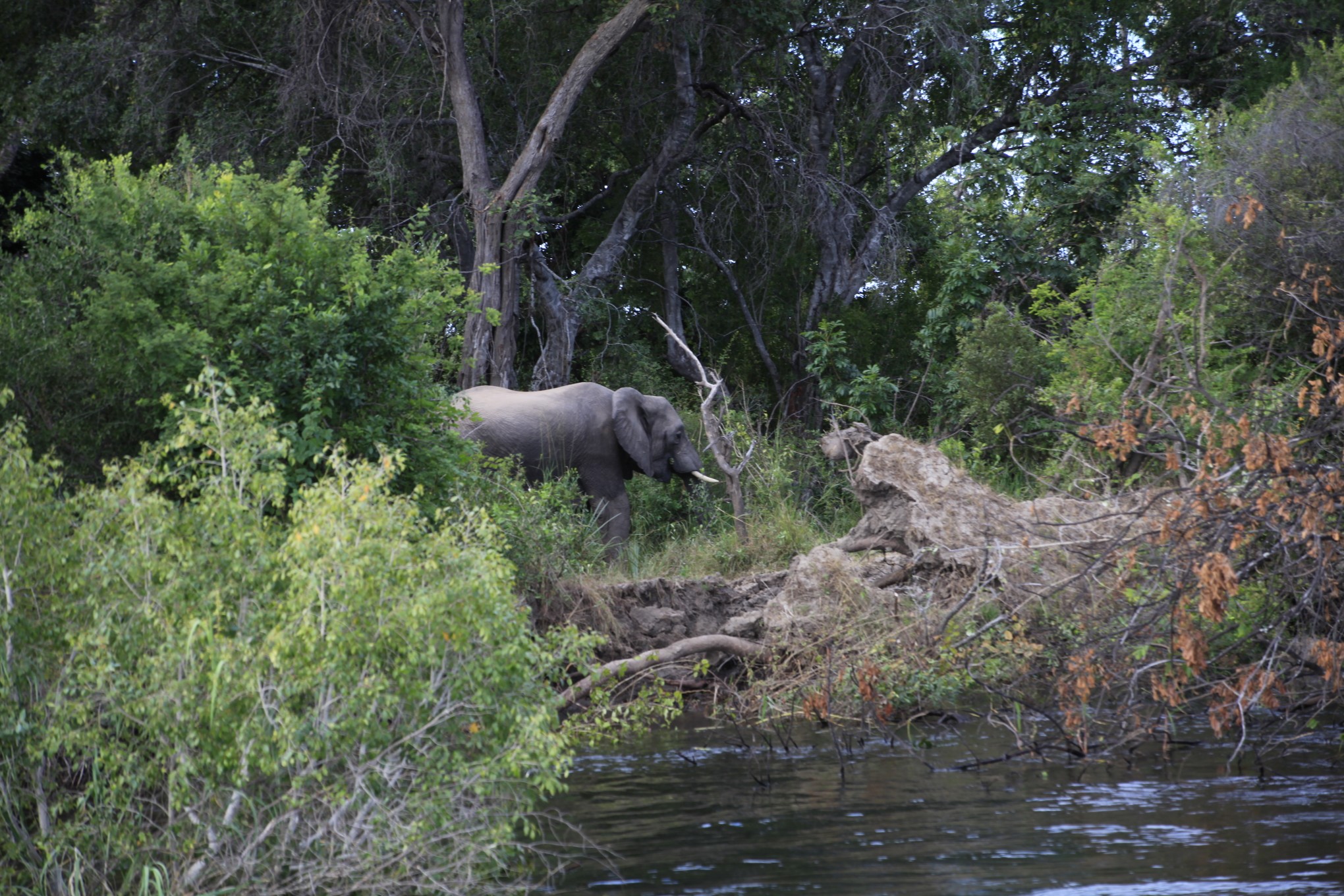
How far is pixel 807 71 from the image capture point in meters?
21.6

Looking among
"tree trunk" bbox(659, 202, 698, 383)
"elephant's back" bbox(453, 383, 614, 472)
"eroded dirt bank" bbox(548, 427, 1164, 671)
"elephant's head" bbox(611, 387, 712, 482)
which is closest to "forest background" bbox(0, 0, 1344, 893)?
"tree trunk" bbox(659, 202, 698, 383)

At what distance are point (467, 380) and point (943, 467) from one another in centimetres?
700

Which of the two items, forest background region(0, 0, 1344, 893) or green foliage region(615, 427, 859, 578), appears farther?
green foliage region(615, 427, 859, 578)

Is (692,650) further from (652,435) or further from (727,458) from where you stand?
(652,435)

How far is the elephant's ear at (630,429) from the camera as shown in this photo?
1614 centimetres

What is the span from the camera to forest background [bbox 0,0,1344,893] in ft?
17.5

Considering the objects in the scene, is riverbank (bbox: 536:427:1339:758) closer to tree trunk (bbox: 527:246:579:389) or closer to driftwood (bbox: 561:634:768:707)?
driftwood (bbox: 561:634:768:707)

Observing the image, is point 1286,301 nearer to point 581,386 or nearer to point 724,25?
point 581,386

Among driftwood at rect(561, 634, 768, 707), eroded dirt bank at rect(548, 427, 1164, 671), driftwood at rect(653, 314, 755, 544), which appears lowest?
driftwood at rect(561, 634, 768, 707)

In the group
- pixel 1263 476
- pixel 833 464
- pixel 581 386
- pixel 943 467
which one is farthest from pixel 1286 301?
pixel 581 386

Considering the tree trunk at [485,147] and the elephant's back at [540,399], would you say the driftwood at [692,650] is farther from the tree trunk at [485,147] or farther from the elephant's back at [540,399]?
the tree trunk at [485,147]

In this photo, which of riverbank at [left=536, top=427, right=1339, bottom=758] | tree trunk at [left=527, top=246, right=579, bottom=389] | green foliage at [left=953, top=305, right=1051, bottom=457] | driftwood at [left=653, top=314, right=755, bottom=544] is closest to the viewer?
riverbank at [left=536, top=427, right=1339, bottom=758]

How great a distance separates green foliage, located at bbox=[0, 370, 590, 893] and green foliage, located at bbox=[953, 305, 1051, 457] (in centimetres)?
1130

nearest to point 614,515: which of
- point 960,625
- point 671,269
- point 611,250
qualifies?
point 611,250
